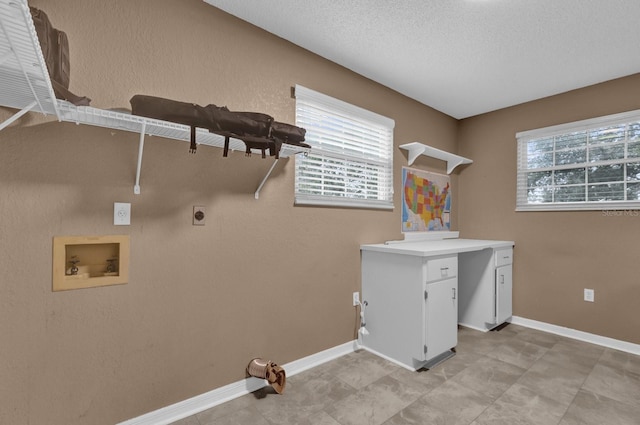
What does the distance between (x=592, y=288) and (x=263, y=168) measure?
3118 millimetres

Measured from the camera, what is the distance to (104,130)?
1.50m

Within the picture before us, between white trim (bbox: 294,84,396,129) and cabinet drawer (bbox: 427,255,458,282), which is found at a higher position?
white trim (bbox: 294,84,396,129)

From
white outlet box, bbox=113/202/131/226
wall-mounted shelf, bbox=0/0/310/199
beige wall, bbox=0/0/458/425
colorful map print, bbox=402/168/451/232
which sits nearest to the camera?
wall-mounted shelf, bbox=0/0/310/199

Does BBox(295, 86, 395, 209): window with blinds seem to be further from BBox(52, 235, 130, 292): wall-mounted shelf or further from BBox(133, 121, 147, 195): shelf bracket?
BBox(52, 235, 130, 292): wall-mounted shelf

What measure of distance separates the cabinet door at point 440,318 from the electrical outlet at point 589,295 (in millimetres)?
1452

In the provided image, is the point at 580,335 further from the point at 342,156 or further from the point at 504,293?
the point at 342,156

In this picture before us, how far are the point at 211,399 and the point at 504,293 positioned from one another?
9.29 ft

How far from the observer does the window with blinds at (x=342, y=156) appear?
2.29 meters

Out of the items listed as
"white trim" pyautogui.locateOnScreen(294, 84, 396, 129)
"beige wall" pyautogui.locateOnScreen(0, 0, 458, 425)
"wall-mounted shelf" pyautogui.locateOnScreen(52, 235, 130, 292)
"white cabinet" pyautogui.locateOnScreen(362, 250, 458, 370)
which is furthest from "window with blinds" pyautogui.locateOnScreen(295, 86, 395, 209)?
"wall-mounted shelf" pyautogui.locateOnScreen(52, 235, 130, 292)

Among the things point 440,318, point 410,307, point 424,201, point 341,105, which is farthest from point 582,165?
point 341,105

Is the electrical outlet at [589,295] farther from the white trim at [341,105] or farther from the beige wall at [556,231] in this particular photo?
the white trim at [341,105]

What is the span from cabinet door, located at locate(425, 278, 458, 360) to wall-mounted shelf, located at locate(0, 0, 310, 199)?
1.69 metres

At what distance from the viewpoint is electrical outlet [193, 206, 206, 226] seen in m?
1.77

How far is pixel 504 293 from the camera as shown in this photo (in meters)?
3.11
